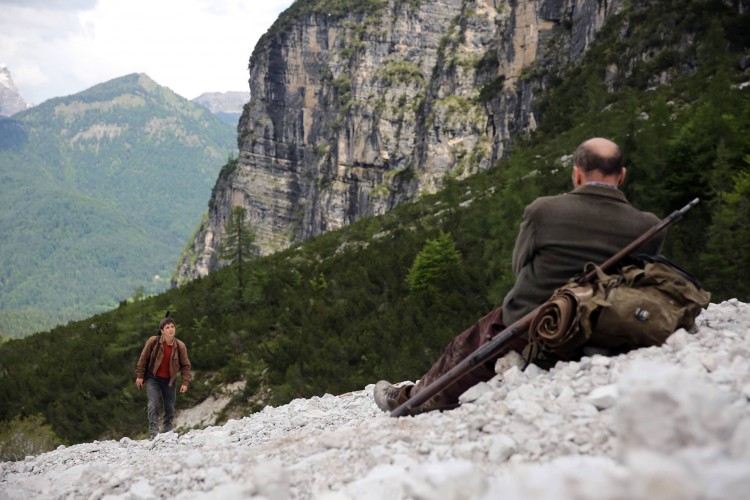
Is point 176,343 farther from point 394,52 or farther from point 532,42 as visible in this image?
point 394,52

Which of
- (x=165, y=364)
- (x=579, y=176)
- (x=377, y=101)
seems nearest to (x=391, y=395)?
(x=579, y=176)

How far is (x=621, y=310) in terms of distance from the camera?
381 cm

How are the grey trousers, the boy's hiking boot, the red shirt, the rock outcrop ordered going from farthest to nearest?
the red shirt
the grey trousers
the boy's hiking boot
the rock outcrop

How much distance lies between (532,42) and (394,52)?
4122cm

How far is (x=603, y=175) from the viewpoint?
4.28 m

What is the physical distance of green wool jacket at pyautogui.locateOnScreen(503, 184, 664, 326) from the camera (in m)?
4.25

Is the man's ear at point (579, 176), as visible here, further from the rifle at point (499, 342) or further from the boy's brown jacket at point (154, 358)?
the boy's brown jacket at point (154, 358)

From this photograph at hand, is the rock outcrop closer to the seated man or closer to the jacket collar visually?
the seated man

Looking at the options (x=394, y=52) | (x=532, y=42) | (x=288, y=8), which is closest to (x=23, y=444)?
(x=532, y=42)

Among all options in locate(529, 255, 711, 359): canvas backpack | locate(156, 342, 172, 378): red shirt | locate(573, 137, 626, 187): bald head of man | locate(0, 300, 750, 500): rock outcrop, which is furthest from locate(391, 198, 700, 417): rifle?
locate(156, 342, 172, 378): red shirt

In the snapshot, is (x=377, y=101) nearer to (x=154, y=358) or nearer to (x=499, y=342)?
(x=154, y=358)

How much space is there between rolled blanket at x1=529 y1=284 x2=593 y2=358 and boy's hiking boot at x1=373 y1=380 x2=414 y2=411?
171 cm

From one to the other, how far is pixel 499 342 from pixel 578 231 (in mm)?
963

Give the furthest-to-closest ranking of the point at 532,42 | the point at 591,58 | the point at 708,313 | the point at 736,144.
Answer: the point at 532,42
the point at 591,58
the point at 736,144
the point at 708,313
